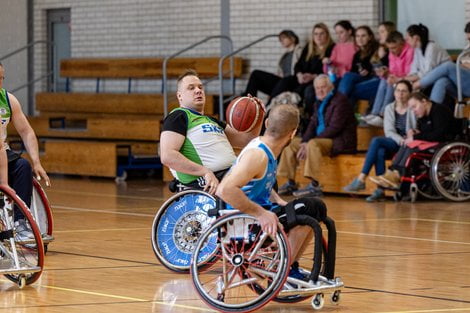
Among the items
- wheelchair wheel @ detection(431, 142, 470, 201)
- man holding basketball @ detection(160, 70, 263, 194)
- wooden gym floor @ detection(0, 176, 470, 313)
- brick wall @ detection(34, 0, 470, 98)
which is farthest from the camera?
brick wall @ detection(34, 0, 470, 98)

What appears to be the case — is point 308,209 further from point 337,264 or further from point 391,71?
point 391,71

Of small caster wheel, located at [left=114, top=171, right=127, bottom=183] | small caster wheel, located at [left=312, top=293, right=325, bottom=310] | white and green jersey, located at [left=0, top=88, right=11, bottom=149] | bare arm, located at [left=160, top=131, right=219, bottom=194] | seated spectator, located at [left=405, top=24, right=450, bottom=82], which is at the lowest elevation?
small caster wheel, located at [left=114, top=171, right=127, bottom=183]

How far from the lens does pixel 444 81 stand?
1270 cm

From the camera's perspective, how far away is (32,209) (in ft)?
26.0

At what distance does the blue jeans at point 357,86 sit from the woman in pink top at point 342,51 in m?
0.26

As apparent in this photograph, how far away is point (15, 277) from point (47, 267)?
78cm

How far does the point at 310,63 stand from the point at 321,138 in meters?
1.71

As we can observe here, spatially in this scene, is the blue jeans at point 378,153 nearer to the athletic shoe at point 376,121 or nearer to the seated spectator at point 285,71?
the athletic shoe at point 376,121

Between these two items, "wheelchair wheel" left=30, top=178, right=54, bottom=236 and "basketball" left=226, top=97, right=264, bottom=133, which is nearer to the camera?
"basketball" left=226, top=97, right=264, bottom=133

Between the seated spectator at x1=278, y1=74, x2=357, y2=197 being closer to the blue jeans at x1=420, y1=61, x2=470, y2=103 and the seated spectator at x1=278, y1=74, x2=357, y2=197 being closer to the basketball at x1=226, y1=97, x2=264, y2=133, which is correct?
the blue jeans at x1=420, y1=61, x2=470, y2=103

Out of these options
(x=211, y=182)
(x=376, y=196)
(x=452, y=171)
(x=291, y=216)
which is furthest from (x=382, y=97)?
(x=291, y=216)

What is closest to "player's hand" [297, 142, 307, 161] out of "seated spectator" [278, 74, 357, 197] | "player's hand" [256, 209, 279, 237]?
"seated spectator" [278, 74, 357, 197]

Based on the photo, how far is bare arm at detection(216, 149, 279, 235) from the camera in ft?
18.2

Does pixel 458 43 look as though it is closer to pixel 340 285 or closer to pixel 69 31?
pixel 69 31
